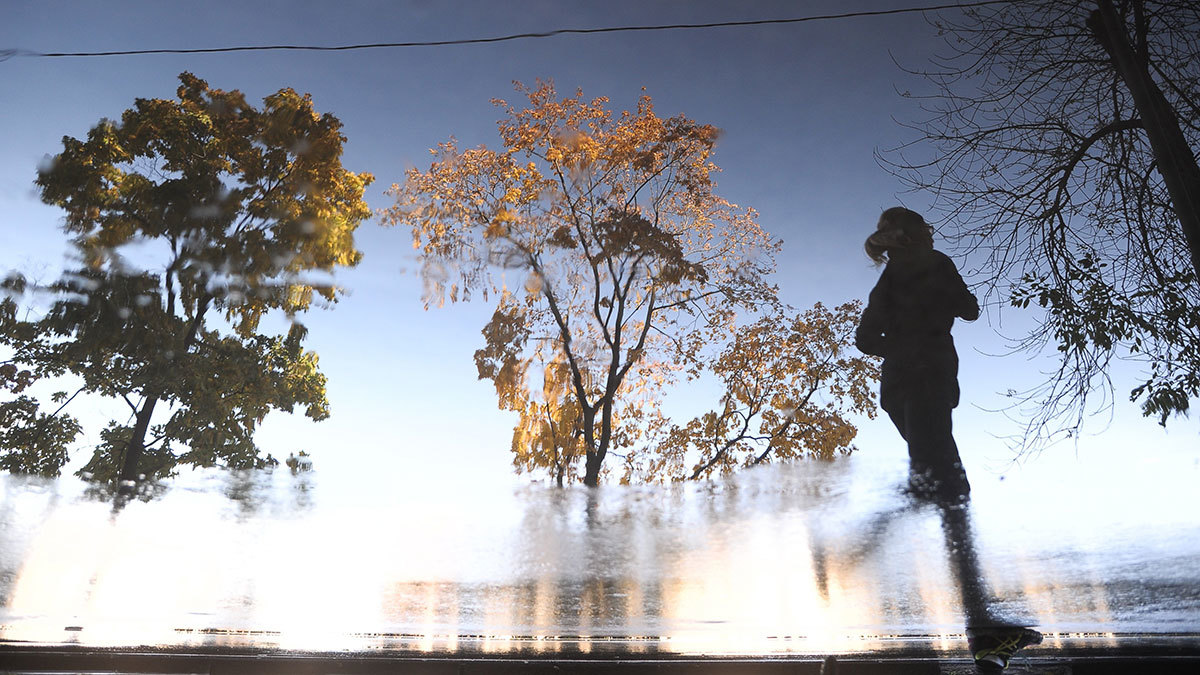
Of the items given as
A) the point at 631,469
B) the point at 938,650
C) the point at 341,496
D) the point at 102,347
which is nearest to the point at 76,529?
the point at 102,347

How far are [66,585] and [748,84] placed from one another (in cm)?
217

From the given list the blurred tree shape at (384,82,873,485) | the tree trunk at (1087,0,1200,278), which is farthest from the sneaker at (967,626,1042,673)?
the blurred tree shape at (384,82,873,485)

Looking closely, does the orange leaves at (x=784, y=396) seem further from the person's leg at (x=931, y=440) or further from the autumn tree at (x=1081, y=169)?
the autumn tree at (x=1081, y=169)

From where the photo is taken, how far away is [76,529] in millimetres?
1393

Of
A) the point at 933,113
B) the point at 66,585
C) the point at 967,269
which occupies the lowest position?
the point at 66,585

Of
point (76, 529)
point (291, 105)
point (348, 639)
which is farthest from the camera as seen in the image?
point (348, 639)

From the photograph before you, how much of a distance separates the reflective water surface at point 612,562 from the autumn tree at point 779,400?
44 millimetres

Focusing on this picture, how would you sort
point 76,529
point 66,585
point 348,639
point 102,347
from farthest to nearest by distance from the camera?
point 348,639 < point 66,585 < point 76,529 < point 102,347

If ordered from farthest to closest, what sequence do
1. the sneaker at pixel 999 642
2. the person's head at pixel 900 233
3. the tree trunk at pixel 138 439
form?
the sneaker at pixel 999 642 < the person's head at pixel 900 233 < the tree trunk at pixel 138 439

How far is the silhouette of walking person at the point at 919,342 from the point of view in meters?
1.22

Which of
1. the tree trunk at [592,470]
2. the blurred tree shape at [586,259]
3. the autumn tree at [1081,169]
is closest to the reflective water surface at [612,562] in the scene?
the tree trunk at [592,470]

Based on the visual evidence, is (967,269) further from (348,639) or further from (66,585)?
(66,585)

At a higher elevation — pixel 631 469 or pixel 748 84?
pixel 748 84

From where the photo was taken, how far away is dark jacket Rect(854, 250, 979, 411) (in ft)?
4.00
